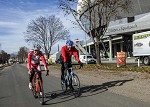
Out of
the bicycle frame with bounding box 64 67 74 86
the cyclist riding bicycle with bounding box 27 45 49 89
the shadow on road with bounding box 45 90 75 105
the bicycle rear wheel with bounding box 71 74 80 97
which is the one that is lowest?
the shadow on road with bounding box 45 90 75 105

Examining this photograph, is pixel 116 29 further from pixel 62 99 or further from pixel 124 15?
pixel 62 99

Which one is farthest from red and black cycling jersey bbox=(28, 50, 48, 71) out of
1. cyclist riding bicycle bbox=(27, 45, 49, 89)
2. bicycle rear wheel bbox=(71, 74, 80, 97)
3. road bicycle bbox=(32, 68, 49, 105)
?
bicycle rear wheel bbox=(71, 74, 80, 97)

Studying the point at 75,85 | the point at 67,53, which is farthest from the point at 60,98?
the point at 67,53

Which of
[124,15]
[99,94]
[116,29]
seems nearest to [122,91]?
[99,94]

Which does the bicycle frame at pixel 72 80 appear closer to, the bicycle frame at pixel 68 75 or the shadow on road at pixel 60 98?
the bicycle frame at pixel 68 75

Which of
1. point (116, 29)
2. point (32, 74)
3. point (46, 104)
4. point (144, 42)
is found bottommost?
point (46, 104)

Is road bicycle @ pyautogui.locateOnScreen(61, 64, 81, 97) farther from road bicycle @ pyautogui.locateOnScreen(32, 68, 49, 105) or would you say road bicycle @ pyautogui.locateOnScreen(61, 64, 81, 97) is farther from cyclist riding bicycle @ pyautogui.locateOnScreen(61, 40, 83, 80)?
road bicycle @ pyautogui.locateOnScreen(32, 68, 49, 105)

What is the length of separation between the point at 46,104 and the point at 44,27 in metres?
66.3

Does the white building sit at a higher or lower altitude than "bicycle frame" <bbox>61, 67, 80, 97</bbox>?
higher

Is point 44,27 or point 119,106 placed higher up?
point 44,27

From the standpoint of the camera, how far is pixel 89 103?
913cm

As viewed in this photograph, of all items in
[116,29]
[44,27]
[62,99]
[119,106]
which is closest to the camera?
[119,106]

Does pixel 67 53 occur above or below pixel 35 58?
above

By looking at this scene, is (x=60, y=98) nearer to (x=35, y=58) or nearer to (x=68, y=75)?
(x=68, y=75)
